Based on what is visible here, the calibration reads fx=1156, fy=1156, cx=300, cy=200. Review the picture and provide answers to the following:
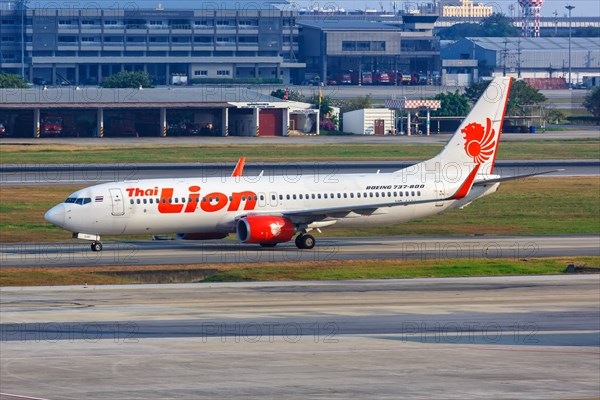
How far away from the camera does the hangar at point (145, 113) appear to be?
468ft

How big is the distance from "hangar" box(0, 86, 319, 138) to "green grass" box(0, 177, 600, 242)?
60.9 m

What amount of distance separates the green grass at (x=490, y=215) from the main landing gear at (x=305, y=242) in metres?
6.37

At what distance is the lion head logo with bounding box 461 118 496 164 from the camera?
2399 inches

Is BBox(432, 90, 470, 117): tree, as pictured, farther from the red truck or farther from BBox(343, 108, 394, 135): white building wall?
the red truck

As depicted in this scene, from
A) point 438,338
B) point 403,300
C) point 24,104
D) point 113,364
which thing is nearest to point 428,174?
point 403,300

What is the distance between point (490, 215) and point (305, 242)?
18455 millimetres

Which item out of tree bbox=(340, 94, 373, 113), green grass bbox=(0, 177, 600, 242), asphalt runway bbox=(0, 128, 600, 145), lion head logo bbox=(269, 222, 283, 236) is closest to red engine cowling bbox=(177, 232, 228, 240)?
lion head logo bbox=(269, 222, 283, 236)

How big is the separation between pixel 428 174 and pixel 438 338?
24.9m

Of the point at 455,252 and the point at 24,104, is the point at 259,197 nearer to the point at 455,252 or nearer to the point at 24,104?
the point at 455,252

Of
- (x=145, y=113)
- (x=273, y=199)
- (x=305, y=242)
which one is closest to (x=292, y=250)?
(x=305, y=242)

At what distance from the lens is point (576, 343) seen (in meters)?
34.9

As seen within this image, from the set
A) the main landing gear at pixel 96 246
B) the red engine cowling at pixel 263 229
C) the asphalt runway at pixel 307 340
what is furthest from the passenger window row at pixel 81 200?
the asphalt runway at pixel 307 340

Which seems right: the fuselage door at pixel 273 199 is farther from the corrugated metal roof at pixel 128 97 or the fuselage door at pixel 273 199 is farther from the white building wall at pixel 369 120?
the white building wall at pixel 369 120

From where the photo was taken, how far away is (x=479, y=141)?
61.1m
